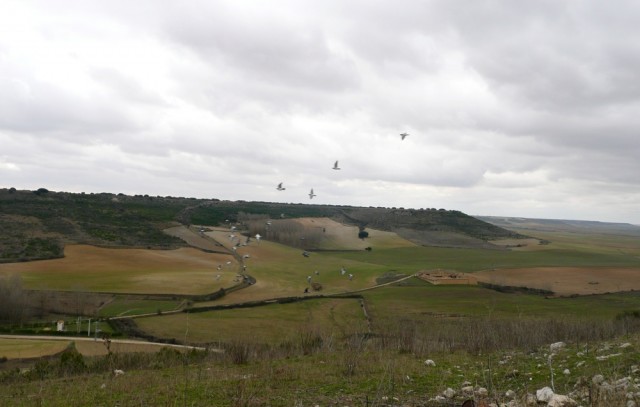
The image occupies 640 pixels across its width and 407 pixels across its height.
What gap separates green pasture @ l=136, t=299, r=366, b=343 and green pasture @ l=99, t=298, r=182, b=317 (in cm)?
369

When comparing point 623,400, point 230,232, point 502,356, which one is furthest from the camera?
point 230,232

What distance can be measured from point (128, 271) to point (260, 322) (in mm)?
34528

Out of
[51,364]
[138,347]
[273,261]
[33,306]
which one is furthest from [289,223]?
[51,364]

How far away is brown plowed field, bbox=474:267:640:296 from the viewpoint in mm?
73500

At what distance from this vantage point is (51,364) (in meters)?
24.5

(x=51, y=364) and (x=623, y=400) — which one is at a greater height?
(x=623, y=400)

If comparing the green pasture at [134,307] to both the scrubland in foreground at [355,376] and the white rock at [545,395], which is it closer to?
the scrubland in foreground at [355,376]

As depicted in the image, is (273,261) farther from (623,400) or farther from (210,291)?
(623,400)

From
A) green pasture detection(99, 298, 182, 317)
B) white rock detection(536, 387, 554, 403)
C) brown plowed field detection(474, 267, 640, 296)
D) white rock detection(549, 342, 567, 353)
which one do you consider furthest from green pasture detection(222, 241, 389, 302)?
white rock detection(536, 387, 554, 403)

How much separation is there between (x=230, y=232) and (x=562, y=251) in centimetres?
8944

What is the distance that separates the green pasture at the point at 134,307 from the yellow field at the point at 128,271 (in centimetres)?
399

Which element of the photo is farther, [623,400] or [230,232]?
[230,232]

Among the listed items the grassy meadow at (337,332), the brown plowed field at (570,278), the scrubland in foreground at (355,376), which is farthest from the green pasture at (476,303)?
the scrubland in foreground at (355,376)

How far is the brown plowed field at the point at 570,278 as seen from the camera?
73500 millimetres
